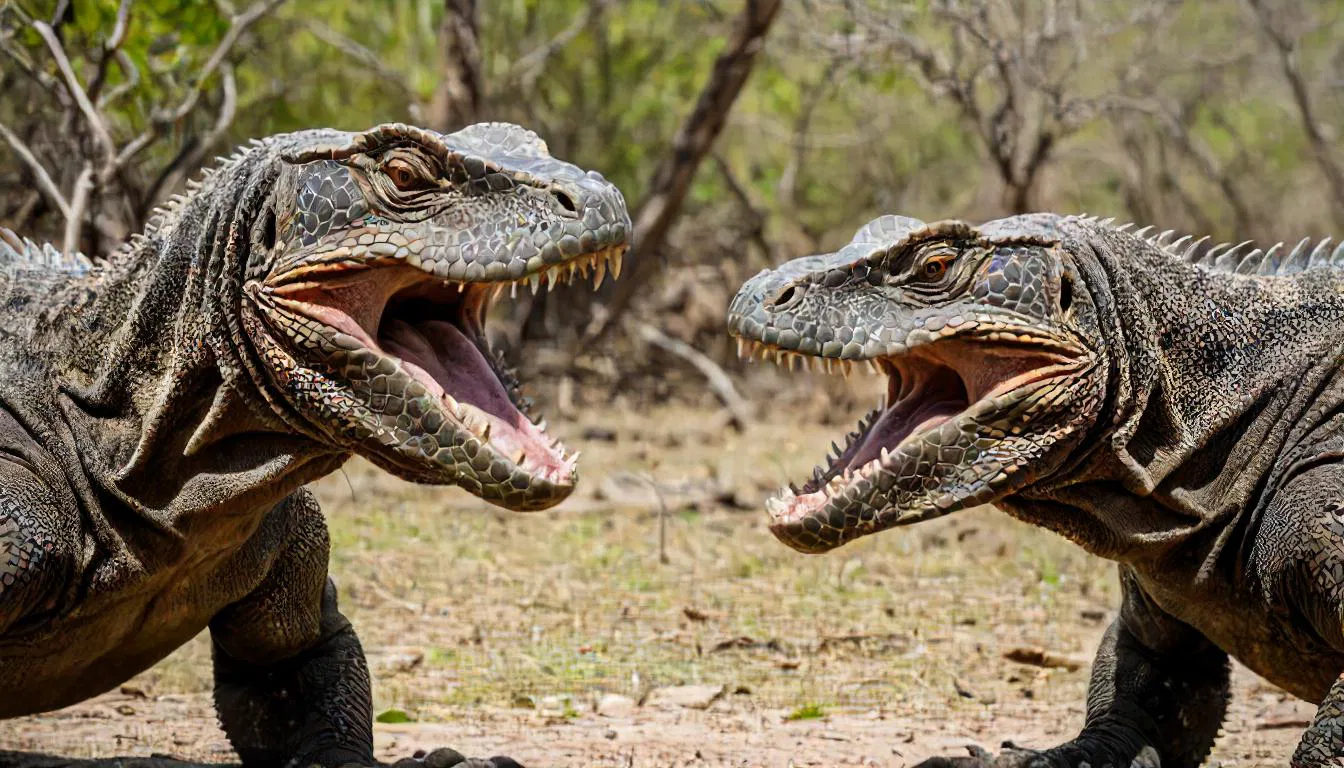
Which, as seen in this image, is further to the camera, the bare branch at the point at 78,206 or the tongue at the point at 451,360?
the bare branch at the point at 78,206

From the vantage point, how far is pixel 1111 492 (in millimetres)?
5238

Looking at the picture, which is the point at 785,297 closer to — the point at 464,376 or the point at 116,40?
the point at 464,376

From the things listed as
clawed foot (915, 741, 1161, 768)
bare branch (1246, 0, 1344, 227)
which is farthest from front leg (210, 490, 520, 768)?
bare branch (1246, 0, 1344, 227)

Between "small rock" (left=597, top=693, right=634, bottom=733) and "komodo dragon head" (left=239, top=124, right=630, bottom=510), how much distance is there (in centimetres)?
241

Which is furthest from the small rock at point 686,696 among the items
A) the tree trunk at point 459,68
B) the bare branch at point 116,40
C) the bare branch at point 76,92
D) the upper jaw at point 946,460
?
the tree trunk at point 459,68

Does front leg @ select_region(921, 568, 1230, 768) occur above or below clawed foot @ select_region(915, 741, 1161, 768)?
above

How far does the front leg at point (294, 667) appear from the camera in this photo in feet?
19.0

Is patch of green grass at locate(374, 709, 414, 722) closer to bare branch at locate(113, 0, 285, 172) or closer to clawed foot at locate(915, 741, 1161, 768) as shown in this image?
clawed foot at locate(915, 741, 1161, 768)

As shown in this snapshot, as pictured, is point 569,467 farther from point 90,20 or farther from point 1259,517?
point 90,20

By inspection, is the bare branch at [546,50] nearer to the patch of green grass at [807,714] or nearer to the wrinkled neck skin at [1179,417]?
the patch of green grass at [807,714]

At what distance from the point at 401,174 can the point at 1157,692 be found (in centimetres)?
334

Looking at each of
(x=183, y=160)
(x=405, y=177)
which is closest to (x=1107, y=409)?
(x=405, y=177)

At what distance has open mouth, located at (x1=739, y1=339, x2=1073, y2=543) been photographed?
4832 millimetres

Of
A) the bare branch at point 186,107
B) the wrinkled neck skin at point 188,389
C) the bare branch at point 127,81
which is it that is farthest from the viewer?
the bare branch at point 127,81
